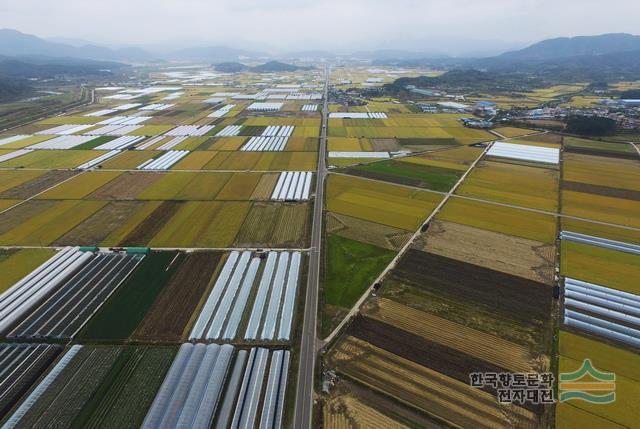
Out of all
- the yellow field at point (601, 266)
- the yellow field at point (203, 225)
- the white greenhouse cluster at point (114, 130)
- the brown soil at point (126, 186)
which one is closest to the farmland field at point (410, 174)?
the yellow field at point (601, 266)

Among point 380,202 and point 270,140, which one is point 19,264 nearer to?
point 380,202

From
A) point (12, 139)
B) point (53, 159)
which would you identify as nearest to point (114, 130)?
point (12, 139)

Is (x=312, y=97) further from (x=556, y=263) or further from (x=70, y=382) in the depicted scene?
(x=70, y=382)

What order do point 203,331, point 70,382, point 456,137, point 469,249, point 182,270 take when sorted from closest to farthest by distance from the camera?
point 70,382
point 203,331
point 182,270
point 469,249
point 456,137

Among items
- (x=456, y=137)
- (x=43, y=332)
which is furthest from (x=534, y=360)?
(x=456, y=137)

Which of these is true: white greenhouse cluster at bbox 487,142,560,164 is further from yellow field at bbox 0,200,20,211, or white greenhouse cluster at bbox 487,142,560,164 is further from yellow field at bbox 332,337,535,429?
yellow field at bbox 0,200,20,211

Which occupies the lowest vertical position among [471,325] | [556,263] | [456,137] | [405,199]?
[471,325]

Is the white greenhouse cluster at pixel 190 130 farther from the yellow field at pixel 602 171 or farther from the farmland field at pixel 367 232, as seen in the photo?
the yellow field at pixel 602 171

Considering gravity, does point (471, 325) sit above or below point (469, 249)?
below
